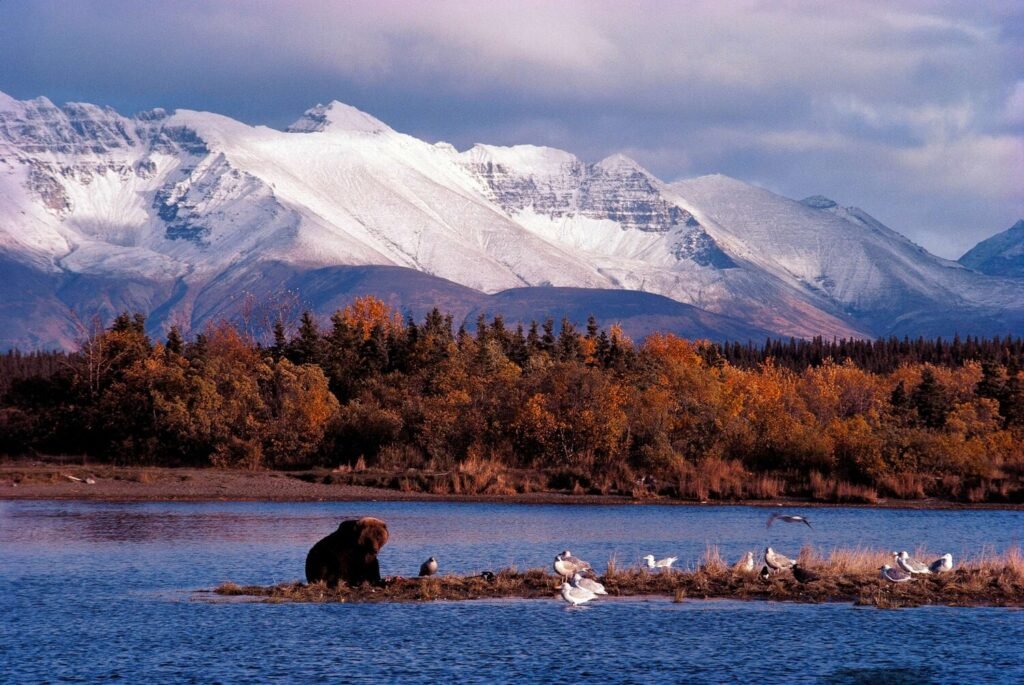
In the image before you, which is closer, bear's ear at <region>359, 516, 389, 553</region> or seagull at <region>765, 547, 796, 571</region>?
bear's ear at <region>359, 516, 389, 553</region>

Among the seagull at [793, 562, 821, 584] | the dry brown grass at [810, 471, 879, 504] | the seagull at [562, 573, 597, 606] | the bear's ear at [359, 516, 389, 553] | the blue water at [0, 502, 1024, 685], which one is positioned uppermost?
the dry brown grass at [810, 471, 879, 504]

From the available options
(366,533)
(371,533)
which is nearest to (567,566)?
(371,533)

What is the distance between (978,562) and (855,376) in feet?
345

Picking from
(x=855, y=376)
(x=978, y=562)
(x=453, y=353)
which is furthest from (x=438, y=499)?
(x=855, y=376)

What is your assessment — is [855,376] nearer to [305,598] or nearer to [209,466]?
[209,466]

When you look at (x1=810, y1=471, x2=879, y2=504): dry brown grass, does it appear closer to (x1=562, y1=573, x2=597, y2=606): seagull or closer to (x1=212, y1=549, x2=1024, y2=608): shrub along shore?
(x1=212, y1=549, x2=1024, y2=608): shrub along shore

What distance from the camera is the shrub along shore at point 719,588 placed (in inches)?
1486

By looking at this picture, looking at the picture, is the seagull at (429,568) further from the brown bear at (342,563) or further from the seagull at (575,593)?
the seagull at (575,593)

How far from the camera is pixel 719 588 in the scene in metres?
39.2

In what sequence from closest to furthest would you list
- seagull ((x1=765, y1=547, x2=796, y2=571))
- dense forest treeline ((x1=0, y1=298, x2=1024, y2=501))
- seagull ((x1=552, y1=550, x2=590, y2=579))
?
seagull ((x1=552, y1=550, x2=590, y2=579))
seagull ((x1=765, y1=547, x2=796, y2=571))
dense forest treeline ((x1=0, y1=298, x2=1024, y2=501))

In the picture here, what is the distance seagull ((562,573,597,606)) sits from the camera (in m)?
36.3

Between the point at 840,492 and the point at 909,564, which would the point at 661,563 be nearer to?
the point at 909,564

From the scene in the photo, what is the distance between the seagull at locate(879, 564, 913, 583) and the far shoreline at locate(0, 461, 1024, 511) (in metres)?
38.3

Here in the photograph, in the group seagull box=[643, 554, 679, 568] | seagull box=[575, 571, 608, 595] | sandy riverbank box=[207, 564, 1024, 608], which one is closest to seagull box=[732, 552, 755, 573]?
sandy riverbank box=[207, 564, 1024, 608]
